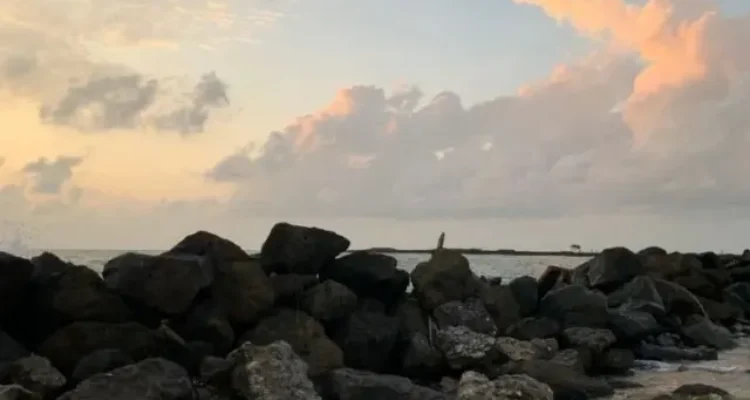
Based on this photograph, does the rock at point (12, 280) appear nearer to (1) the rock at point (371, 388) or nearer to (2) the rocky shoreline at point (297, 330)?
(2) the rocky shoreline at point (297, 330)

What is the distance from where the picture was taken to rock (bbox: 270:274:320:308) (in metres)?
15.3

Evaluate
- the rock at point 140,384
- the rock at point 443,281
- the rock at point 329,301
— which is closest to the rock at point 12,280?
the rock at point 140,384

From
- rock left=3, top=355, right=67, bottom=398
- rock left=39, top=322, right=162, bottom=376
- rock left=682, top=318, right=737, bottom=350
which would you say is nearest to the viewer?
rock left=3, top=355, right=67, bottom=398

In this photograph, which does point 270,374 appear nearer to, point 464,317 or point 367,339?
point 367,339

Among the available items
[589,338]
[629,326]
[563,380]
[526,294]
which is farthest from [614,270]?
[563,380]

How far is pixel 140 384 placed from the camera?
10.6m

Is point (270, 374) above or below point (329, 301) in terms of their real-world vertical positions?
below

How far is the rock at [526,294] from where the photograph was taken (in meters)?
20.1

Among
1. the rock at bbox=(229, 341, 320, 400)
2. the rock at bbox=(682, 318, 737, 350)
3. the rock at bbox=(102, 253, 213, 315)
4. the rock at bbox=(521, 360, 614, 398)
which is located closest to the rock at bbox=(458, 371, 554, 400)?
the rock at bbox=(521, 360, 614, 398)

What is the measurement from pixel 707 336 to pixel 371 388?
13.6 meters

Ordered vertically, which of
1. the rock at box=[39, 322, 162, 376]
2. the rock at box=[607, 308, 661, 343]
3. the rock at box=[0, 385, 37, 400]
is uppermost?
the rock at box=[607, 308, 661, 343]

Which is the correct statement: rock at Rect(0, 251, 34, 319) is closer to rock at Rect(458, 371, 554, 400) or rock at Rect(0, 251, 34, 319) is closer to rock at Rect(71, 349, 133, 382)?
rock at Rect(71, 349, 133, 382)

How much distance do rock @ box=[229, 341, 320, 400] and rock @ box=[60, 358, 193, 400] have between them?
996mm

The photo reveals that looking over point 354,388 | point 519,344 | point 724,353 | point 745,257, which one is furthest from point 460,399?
point 745,257
